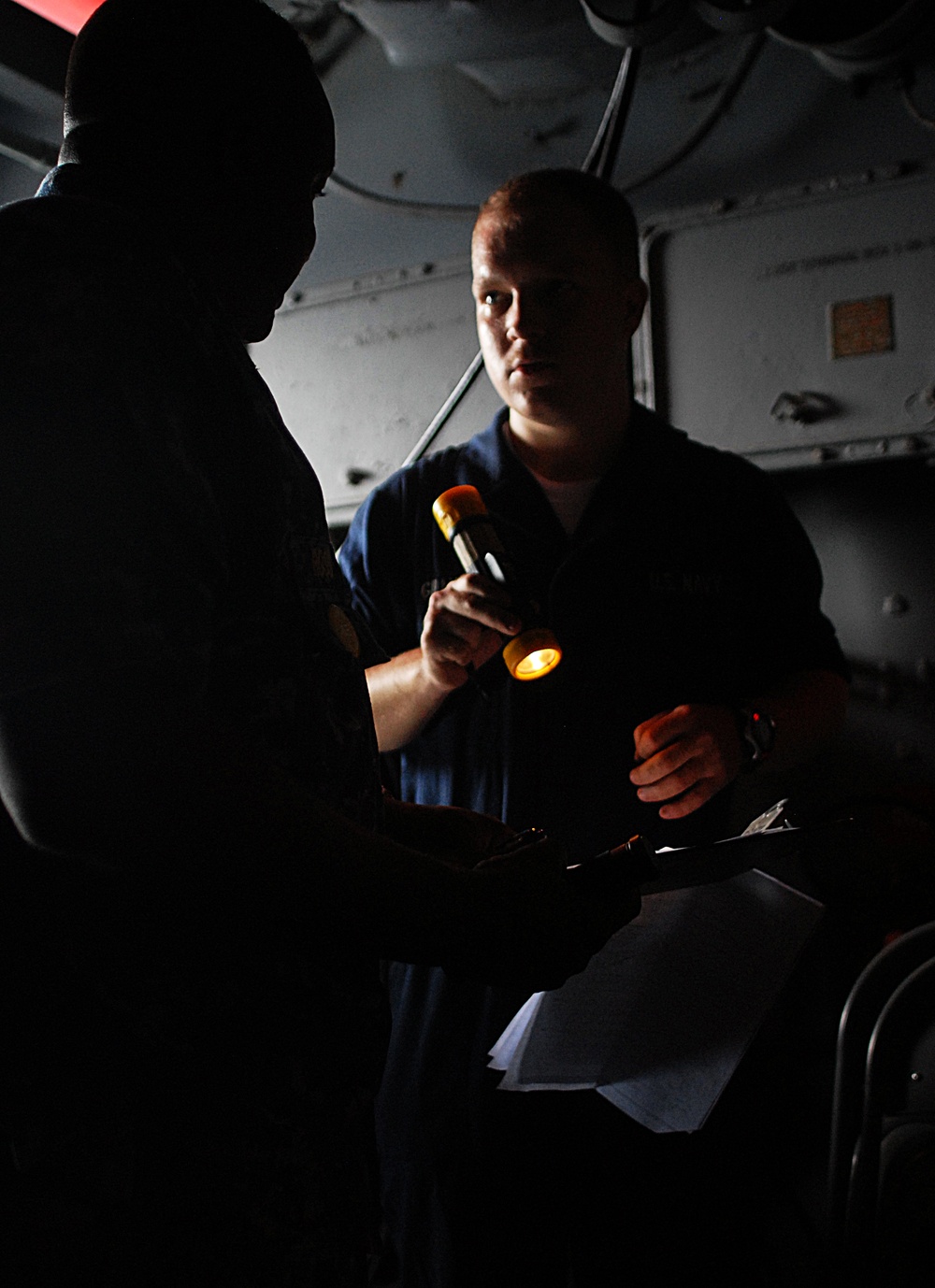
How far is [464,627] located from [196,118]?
0.55 metres

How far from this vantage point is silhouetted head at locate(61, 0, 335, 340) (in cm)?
55

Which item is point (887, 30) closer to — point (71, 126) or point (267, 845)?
point (71, 126)

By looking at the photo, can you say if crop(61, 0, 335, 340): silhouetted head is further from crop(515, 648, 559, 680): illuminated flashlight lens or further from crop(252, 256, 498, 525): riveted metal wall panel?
crop(252, 256, 498, 525): riveted metal wall panel

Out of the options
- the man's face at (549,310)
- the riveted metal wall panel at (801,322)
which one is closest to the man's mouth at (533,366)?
the man's face at (549,310)

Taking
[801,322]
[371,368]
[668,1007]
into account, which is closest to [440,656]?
[668,1007]

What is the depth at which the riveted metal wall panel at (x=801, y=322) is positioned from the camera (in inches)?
63.6

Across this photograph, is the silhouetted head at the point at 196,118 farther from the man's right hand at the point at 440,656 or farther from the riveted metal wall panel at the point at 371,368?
the riveted metal wall panel at the point at 371,368

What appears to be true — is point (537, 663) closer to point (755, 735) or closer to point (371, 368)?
point (755, 735)

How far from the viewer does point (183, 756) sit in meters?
0.45

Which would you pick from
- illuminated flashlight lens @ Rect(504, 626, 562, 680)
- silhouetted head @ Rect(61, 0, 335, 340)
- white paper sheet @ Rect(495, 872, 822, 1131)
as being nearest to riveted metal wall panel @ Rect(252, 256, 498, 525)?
illuminated flashlight lens @ Rect(504, 626, 562, 680)

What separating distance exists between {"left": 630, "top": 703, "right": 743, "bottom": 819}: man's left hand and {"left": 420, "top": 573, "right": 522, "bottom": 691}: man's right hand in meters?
0.20

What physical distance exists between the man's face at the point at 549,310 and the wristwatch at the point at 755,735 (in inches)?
17.3

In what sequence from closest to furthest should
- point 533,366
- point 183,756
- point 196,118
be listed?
point 183,756, point 196,118, point 533,366

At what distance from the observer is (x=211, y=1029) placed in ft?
1.71
